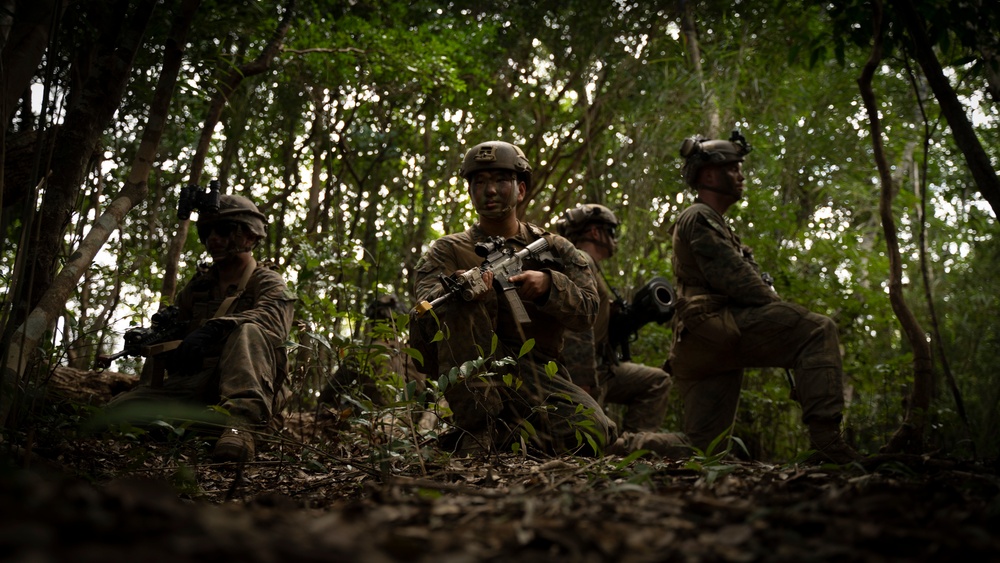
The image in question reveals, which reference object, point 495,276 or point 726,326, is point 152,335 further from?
point 726,326

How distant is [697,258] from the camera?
5.62m

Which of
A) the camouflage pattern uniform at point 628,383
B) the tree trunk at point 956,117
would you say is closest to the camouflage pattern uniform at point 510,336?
the tree trunk at point 956,117

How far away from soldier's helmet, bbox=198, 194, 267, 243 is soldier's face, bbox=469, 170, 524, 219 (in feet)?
5.59

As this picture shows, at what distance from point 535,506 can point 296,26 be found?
689 cm

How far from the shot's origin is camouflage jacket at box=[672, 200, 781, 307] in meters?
5.41

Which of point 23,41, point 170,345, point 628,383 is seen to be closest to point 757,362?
point 628,383

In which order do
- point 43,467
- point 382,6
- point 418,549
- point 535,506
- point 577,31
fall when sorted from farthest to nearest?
point 577,31 → point 382,6 → point 43,467 → point 535,506 → point 418,549

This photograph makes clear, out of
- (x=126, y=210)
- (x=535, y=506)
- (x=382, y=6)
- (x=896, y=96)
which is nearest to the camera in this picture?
(x=535, y=506)

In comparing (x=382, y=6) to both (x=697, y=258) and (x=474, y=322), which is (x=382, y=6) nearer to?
(x=697, y=258)

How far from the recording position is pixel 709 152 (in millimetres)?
5895

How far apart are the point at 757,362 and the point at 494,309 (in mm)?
2067

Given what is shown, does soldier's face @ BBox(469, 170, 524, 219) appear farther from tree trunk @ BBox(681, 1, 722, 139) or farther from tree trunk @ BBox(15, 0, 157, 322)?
tree trunk @ BBox(681, 1, 722, 139)

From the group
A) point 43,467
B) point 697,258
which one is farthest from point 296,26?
point 43,467

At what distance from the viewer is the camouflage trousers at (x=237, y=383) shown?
182 inches
